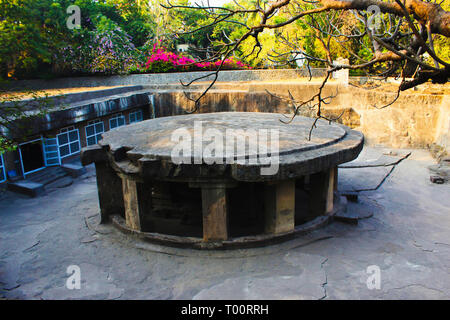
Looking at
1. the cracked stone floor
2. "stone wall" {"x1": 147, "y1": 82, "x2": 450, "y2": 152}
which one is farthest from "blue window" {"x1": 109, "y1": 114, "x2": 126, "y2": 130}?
the cracked stone floor

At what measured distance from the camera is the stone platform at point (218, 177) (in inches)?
186

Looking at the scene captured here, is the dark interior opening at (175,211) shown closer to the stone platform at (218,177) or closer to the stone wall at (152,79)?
the stone platform at (218,177)

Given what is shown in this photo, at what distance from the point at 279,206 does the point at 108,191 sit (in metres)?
2.74

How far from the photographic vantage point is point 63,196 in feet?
24.7

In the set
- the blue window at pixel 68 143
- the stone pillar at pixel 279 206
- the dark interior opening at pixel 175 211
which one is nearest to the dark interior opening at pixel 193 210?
the dark interior opening at pixel 175 211

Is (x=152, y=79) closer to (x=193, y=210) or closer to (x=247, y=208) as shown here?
(x=193, y=210)

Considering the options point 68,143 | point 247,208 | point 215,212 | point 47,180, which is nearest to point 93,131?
point 68,143

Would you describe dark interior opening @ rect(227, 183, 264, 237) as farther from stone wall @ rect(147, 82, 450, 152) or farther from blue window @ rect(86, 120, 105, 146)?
blue window @ rect(86, 120, 105, 146)

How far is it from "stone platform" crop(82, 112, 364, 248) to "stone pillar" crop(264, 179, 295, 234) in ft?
0.05

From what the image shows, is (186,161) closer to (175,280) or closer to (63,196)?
(175,280)

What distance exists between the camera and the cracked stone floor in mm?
4129

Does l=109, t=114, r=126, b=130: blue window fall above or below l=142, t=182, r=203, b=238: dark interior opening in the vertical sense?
above
